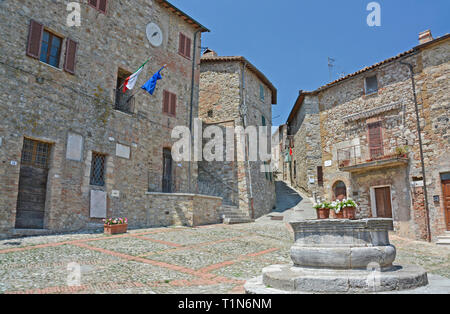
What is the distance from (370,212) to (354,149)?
326 cm

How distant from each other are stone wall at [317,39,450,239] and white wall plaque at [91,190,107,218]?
40.7ft

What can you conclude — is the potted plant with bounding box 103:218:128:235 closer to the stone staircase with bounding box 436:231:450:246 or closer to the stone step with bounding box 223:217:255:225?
the stone step with bounding box 223:217:255:225

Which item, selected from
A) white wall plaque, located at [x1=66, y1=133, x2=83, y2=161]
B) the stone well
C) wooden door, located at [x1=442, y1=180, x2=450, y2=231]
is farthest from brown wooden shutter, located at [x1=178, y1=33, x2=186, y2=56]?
the stone well

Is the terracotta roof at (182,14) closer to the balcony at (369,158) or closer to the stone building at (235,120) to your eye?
the stone building at (235,120)

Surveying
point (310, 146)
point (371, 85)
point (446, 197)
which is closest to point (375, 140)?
point (371, 85)

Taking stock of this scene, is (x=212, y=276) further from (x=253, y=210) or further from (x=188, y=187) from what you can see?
(x=253, y=210)

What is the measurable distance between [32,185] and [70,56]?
488cm

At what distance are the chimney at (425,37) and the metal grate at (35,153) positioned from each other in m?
17.2

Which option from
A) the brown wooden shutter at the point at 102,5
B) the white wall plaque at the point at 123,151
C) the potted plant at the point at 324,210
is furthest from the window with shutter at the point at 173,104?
the potted plant at the point at 324,210

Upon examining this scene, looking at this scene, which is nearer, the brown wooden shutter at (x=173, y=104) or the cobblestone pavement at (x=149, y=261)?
the cobblestone pavement at (x=149, y=261)

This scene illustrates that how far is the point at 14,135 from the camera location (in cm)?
1021

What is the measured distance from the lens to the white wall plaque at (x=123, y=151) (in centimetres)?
1347

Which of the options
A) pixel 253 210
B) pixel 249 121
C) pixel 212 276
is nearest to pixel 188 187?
pixel 253 210
